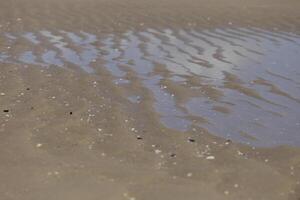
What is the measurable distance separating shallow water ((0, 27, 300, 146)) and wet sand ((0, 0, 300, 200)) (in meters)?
0.01

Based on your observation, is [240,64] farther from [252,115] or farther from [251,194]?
[251,194]

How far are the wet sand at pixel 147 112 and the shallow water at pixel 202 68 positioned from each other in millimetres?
15

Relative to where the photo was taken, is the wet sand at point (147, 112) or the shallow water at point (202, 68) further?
the shallow water at point (202, 68)

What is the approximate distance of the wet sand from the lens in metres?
3.85

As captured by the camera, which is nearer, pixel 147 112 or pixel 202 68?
pixel 147 112

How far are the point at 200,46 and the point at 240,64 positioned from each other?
146cm

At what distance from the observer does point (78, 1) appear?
43.2 feet

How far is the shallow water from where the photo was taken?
5172 millimetres

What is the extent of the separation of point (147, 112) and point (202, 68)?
7.16ft

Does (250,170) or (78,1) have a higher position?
(250,170)

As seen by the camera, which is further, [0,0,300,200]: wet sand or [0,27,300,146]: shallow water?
[0,27,300,146]: shallow water

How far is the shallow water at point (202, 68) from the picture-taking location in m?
5.17

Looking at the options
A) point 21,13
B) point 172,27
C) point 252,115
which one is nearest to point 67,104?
point 252,115

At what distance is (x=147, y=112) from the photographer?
17.5 ft
